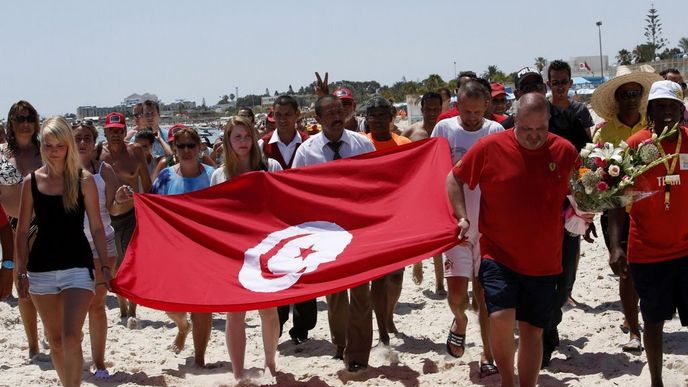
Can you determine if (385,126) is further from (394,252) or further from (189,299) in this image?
(189,299)

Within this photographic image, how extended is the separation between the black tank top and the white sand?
5.11 ft

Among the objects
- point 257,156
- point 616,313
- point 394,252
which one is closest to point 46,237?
point 257,156

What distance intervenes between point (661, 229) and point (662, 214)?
0.10 m

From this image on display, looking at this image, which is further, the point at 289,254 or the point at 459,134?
the point at 459,134

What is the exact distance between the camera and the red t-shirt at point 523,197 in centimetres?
568

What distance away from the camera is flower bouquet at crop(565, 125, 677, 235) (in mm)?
5730

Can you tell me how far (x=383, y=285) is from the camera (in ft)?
25.2

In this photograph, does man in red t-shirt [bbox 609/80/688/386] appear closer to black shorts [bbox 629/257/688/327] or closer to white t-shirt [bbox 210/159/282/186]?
black shorts [bbox 629/257/688/327]

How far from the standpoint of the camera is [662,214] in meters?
5.96

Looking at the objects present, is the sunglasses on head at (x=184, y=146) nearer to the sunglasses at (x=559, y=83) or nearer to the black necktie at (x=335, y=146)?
the black necktie at (x=335, y=146)

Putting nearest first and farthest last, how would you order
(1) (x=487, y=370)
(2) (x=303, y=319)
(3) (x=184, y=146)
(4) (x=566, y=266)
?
(1) (x=487, y=370), (4) (x=566, y=266), (3) (x=184, y=146), (2) (x=303, y=319)

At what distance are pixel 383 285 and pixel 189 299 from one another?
2052mm

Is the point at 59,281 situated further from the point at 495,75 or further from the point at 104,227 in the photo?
the point at 495,75

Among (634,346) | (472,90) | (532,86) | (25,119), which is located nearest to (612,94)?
(532,86)
